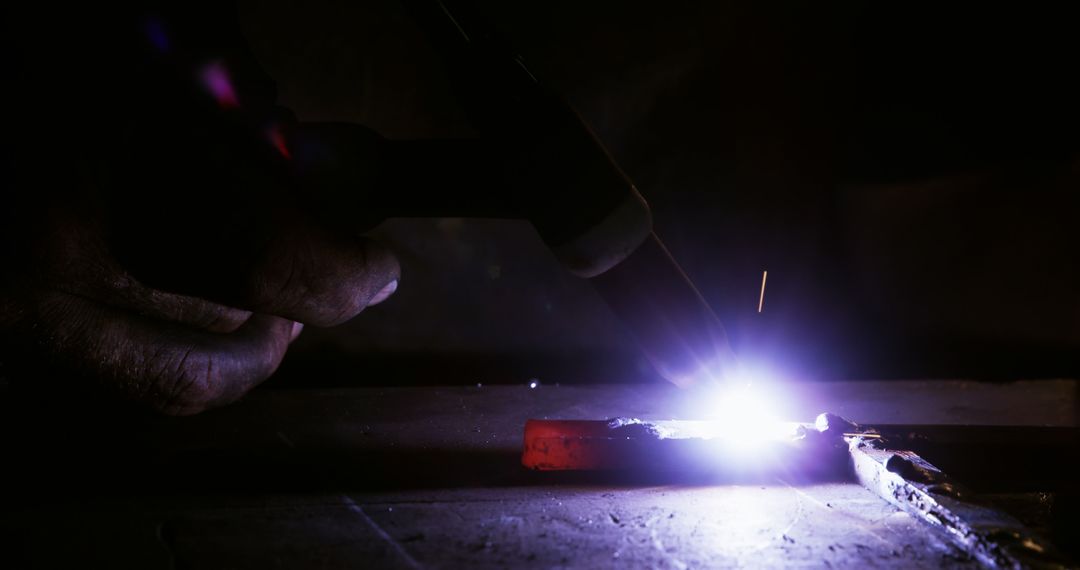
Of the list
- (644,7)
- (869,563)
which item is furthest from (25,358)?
(644,7)

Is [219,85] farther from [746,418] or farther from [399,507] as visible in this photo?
[746,418]

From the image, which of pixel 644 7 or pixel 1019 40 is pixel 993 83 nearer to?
pixel 1019 40

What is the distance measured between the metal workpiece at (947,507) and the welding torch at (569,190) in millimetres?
391

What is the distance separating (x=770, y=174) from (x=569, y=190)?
63.3 inches

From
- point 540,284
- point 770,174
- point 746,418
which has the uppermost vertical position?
point 770,174

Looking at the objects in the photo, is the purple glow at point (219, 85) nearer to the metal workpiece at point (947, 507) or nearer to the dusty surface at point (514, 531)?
the dusty surface at point (514, 531)

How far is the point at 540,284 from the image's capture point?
9.36 feet

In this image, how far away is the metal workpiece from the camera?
3.32 feet

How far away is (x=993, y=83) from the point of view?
273cm

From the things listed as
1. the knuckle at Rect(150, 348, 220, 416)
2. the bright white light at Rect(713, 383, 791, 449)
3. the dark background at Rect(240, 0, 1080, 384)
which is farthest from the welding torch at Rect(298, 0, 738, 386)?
the dark background at Rect(240, 0, 1080, 384)

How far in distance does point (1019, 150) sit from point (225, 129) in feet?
9.35

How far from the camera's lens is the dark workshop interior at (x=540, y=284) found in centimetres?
123

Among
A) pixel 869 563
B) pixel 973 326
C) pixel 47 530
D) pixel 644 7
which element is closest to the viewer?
pixel 869 563

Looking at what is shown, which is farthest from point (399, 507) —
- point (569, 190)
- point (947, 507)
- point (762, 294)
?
point (762, 294)
